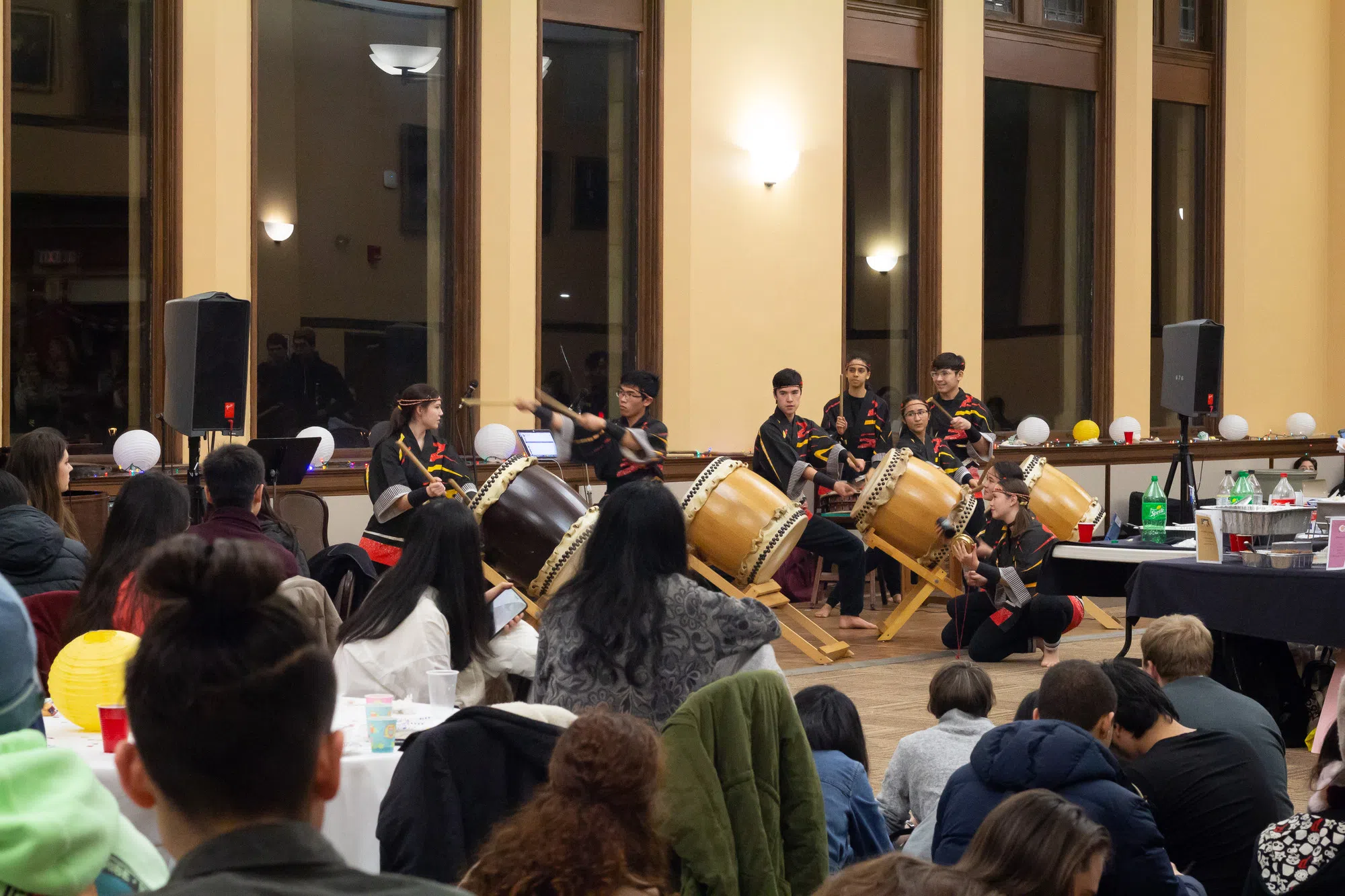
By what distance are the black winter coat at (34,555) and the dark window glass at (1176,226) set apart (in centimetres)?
937

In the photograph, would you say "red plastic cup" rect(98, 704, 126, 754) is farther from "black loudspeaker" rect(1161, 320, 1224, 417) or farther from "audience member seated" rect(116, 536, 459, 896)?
"black loudspeaker" rect(1161, 320, 1224, 417)

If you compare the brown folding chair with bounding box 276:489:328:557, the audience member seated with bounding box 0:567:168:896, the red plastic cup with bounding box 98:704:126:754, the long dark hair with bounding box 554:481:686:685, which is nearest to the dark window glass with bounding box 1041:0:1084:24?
the brown folding chair with bounding box 276:489:328:557

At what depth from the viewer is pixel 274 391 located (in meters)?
8.25

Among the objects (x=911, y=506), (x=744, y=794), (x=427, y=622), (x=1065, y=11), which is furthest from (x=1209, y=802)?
(x=1065, y=11)

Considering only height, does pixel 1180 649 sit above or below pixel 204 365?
below

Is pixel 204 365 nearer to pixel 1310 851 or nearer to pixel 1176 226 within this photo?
pixel 1310 851

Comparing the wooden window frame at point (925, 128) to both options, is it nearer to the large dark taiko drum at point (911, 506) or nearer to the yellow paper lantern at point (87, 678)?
the large dark taiko drum at point (911, 506)

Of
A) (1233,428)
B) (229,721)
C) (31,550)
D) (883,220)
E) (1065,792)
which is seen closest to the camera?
(229,721)

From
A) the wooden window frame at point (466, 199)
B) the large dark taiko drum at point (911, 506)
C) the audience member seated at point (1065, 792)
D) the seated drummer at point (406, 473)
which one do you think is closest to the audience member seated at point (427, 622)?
the audience member seated at point (1065, 792)

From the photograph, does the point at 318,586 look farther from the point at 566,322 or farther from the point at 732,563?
the point at 566,322

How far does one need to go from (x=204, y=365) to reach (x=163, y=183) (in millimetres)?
2012

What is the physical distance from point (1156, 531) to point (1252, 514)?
1003 mm

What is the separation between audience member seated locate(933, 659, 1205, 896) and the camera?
2.52 metres

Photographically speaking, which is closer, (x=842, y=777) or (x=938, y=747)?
(x=842, y=777)
